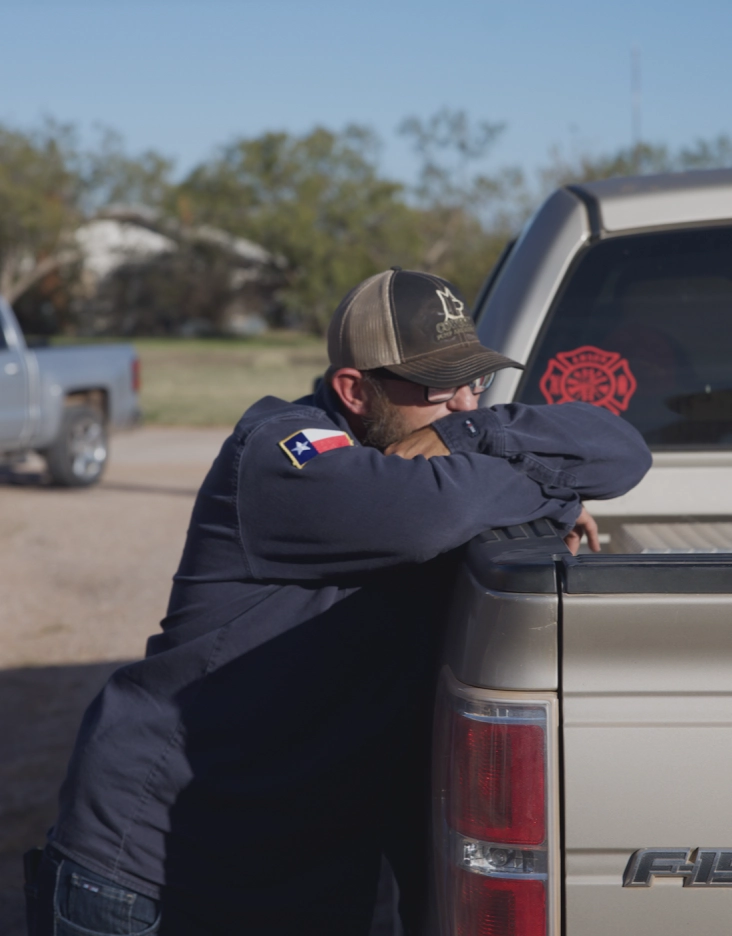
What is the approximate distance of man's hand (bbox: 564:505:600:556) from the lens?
2.13 metres

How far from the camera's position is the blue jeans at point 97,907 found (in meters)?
1.96

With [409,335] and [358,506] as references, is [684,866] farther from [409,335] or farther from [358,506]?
[409,335]

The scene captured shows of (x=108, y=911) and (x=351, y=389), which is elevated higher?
(x=351, y=389)

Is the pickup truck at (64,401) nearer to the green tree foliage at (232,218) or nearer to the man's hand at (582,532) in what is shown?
the man's hand at (582,532)

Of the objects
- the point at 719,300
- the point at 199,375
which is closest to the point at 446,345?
the point at 719,300

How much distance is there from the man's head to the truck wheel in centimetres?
973

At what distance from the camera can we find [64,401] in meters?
11.4

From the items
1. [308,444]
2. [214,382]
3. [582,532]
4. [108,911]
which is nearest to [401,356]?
[308,444]

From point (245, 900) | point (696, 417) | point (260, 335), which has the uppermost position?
point (696, 417)

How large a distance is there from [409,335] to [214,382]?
86.8 ft

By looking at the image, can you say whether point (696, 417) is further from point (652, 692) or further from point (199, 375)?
point (199, 375)

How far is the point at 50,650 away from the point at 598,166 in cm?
2155

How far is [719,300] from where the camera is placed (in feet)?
9.68

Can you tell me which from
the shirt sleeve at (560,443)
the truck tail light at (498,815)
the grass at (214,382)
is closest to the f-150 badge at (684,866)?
the truck tail light at (498,815)
